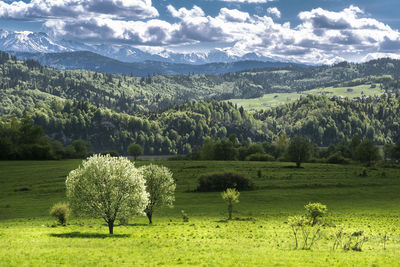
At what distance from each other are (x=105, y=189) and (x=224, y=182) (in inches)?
2364

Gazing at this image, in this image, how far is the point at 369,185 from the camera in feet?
352

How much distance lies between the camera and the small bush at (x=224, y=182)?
10131 cm

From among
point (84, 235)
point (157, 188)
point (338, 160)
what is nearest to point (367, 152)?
point (338, 160)

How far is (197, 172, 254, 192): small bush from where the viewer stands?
101312 millimetres

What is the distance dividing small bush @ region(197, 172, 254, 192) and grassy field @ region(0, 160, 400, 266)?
3399 millimetres

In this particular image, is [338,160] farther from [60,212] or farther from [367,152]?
[60,212]

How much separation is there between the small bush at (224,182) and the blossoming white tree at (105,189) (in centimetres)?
5499

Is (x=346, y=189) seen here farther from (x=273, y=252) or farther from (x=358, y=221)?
(x=273, y=252)

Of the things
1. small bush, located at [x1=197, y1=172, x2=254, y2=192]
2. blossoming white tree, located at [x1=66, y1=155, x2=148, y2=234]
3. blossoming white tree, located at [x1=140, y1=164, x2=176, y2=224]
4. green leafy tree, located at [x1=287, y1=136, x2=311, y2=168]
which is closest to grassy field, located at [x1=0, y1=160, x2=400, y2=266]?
blossoming white tree, located at [x1=140, y1=164, x2=176, y2=224]

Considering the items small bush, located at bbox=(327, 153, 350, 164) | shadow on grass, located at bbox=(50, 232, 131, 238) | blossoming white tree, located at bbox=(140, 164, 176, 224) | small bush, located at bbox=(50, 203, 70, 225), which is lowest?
small bush, located at bbox=(327, 153, 350, 164)

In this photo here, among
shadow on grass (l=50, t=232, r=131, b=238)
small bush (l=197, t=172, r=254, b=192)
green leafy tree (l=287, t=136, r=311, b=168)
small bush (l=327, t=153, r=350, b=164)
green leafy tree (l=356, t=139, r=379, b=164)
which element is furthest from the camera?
green leafy tree (l=356, t=139, r=379, b=164)

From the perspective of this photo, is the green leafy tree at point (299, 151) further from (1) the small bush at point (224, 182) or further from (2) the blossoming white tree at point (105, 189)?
(2) the blossoming white tree at point (105, 189)

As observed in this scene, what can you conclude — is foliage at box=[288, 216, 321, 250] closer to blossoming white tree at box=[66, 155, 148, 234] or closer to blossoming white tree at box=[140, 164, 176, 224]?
blossoming white tree at box=[66, 155, 148, 234]

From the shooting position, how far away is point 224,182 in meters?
102
